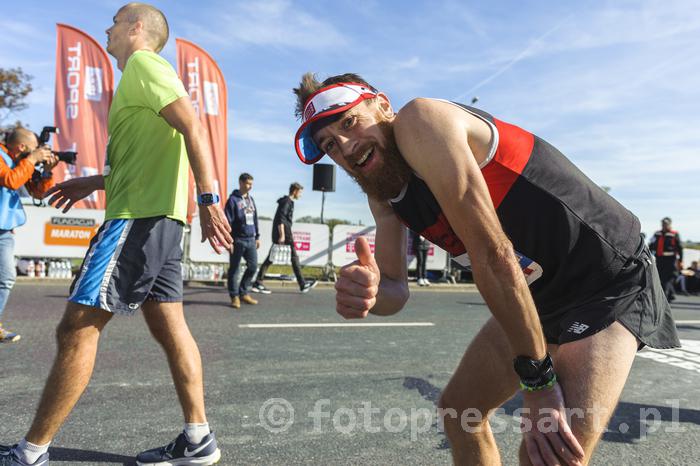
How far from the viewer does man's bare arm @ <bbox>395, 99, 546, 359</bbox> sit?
1.34 meters

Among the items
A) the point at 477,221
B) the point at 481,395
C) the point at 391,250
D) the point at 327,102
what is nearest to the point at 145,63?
the point at 327,102

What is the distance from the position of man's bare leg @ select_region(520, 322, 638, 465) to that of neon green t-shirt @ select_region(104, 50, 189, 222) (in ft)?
6.09

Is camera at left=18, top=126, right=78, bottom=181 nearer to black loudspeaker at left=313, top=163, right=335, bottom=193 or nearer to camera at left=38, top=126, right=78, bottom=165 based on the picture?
camera at left=38, top=126, right=78, bottom=165

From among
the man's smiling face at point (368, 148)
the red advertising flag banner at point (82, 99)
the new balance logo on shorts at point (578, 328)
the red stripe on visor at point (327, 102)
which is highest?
the red advertising flag banner at point (82, 99)

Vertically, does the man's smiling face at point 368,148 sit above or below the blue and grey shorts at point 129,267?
above

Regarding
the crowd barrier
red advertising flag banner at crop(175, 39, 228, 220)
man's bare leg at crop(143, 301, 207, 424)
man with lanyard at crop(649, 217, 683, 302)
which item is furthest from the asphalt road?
red advertising flag banner at crop(175, 39, 228, 220)

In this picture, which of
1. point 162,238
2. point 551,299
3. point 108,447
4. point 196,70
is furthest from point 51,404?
point 196,70

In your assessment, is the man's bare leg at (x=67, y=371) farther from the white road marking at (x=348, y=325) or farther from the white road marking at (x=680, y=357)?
the white road marking at (x=680, y=357)

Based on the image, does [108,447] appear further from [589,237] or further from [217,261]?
[217,261]

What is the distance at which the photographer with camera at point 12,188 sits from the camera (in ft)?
14.3

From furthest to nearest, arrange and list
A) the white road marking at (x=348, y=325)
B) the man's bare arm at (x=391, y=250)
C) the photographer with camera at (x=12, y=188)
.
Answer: the white road marking at (x=348, y=325), the photographer with camera at (x=12, y=188), the man's bare arm at (x=391, y=250)

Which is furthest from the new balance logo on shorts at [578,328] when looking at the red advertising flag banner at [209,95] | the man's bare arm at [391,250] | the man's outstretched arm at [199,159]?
the red advertising flag banner at [209,95]

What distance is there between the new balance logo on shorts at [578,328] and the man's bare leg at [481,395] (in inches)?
11.1

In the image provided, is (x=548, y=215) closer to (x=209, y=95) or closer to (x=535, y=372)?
(x=535, y=372)
